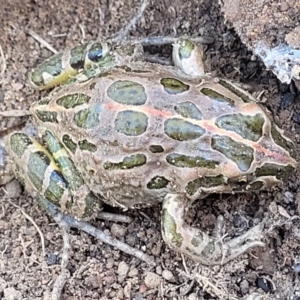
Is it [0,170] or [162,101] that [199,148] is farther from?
[0,170]

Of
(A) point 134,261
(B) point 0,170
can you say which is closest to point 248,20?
(A) point 134,261

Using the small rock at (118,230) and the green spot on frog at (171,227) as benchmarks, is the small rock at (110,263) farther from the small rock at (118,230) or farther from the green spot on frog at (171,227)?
the green spot on frog at (171,227)

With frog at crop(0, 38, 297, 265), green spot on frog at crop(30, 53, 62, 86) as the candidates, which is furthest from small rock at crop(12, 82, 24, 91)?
frog at crop(0, 38, 297, 265)

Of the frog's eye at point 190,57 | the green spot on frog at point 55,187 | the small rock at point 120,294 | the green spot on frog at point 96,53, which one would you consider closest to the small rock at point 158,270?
the small rock at point 120,294

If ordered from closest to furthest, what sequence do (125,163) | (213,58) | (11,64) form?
(125,163) → (213,58) → (11,64)

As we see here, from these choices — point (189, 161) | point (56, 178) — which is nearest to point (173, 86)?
point (189, 161)

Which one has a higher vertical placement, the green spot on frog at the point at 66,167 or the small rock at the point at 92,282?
the green spot on frog at the point at 66,167
